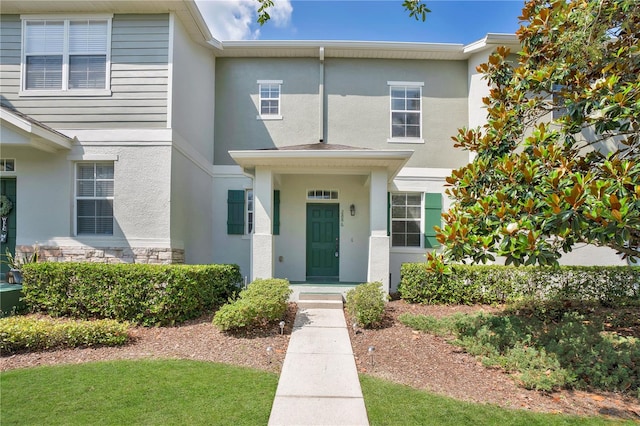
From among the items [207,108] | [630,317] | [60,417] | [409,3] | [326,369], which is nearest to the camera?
[60,417]

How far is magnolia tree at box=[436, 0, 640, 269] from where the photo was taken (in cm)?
382

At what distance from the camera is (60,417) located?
3.47 m

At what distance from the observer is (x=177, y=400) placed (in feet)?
12.5

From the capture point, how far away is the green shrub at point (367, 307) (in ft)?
20.5

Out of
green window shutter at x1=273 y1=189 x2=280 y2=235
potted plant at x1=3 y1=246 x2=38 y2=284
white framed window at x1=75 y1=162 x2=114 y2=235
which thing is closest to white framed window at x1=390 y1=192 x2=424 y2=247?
green window shutter at x1=273 y1=189 x2=280 y2=235

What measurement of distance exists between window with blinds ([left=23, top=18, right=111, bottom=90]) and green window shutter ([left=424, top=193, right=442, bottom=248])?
8.58 metres

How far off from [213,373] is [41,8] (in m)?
8.84

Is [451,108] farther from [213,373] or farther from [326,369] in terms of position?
[213,373]

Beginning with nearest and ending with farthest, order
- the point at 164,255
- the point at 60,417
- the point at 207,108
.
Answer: the point at 60,417, the point at 164,255, the point at 207,108

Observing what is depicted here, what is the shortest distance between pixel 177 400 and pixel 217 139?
8173mm

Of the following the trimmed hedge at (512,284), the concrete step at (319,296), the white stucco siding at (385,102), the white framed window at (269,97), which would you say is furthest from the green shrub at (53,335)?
the white stucco siding at (385,102)

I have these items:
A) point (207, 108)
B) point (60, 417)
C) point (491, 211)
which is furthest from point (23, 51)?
point (491, 211)

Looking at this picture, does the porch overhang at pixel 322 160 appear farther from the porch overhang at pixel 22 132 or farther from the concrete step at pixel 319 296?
the porch overhang at pixel 22 132

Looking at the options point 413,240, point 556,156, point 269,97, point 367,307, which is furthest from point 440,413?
point 269,97
